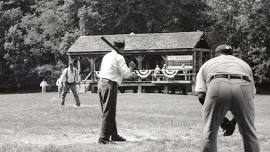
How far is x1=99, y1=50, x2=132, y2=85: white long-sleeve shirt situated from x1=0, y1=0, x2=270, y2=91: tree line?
116 feet

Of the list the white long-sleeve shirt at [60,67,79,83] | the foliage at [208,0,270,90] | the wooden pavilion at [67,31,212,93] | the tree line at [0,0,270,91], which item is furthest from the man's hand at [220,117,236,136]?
the tree line at [0,0,270,91]

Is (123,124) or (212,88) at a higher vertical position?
(212,88)

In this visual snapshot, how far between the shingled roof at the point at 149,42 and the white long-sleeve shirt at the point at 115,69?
31052 mm

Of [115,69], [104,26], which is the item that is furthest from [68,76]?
[104,26]

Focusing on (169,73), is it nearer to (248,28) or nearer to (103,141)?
Result: (248,28)

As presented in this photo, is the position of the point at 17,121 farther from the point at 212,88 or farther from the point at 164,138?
the point at 212,88

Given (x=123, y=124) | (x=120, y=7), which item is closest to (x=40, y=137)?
(x=123, y=124)

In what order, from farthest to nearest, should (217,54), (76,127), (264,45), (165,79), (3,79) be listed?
1. (3,79)
2. (264,45)
3. (165,79)
4. (76,127)
5. (217,54)

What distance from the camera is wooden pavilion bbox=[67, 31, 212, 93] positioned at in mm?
41906

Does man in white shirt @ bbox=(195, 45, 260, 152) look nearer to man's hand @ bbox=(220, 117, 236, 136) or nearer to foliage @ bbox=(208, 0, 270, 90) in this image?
man's hand @ bbox=(220, 117, 236, 136)

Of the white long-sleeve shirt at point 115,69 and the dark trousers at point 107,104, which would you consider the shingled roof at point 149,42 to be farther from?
the dark trousers at point 107,104

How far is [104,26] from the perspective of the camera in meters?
53.8

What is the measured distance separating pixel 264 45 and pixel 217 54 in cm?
4063

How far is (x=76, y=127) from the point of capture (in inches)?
553
